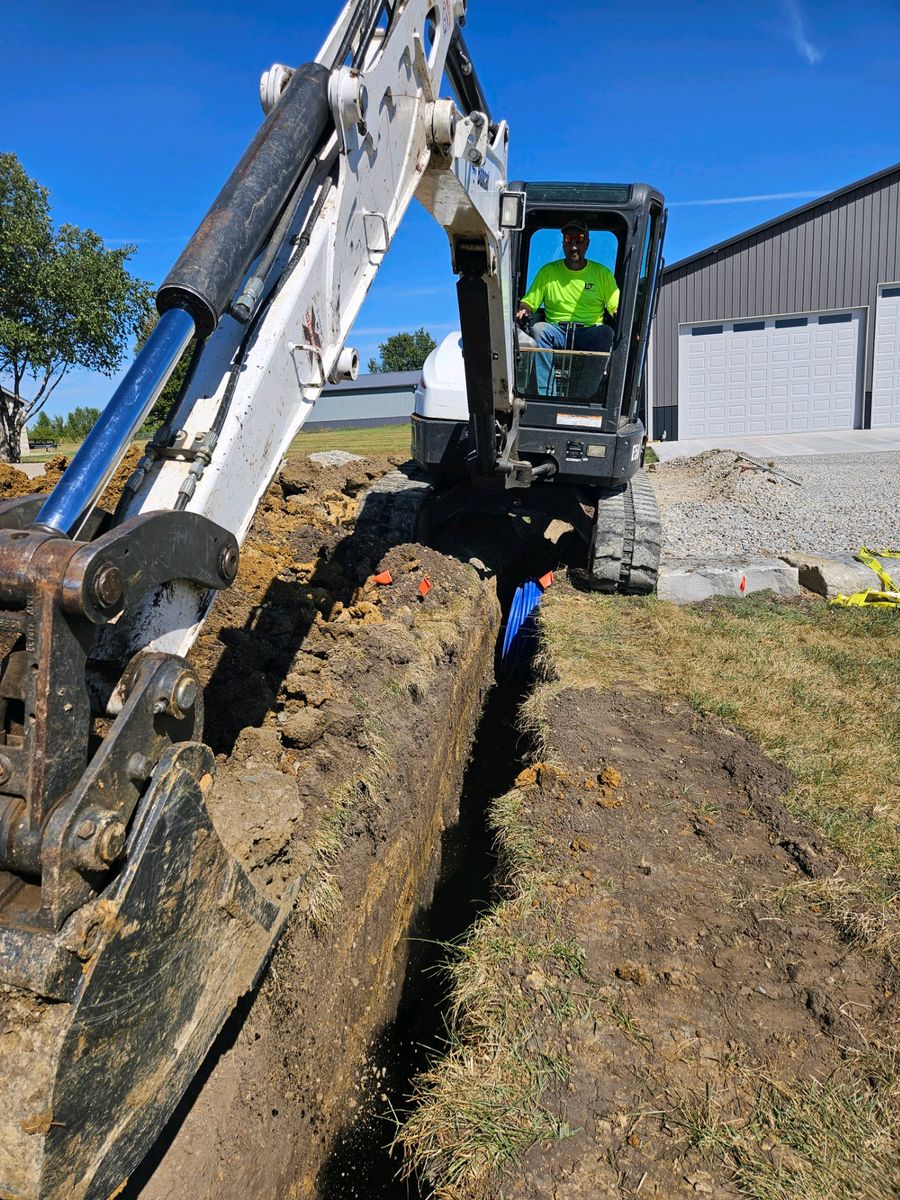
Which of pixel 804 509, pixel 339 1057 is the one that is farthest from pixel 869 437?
pixel 339 1057

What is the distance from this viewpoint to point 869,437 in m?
19.1

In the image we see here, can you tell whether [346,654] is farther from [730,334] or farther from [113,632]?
[730,334]

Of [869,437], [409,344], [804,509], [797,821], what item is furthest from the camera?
[409,344]

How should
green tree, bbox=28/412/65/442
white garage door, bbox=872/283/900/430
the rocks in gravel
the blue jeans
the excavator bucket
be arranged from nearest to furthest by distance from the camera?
the excavator bucket, the blue jeans, the rocks in gravel, white garage door, bbox=872/283/900/430, green tree, bbox=28/412/65/442

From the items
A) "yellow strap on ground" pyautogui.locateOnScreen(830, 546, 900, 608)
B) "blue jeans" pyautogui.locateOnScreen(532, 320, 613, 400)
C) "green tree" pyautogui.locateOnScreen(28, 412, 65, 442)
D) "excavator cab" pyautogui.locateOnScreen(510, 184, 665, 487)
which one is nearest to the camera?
"excavator cab" pyautogui.locateOnScreen(510, 184, 665, 487)

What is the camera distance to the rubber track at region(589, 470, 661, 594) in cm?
679

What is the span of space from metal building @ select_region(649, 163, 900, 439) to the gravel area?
5.21 meters

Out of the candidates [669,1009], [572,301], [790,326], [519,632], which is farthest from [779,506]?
[790,326]

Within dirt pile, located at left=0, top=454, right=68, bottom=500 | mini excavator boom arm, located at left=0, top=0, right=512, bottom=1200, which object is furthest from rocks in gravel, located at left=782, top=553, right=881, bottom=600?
dirt pile, located at left=0, top=454, right=68, bottom=500

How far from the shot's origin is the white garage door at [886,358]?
19969 mm

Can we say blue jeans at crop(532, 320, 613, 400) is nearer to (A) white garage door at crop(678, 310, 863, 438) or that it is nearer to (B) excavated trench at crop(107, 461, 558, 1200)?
A: (B) excavated trench at crop(107, 461, 558, 1200)

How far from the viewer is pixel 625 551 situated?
6.82 metres

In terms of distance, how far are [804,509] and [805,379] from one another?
11.4 m

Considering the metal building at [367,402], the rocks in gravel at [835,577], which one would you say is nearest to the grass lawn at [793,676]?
the rocks in gravel at [835,577]
